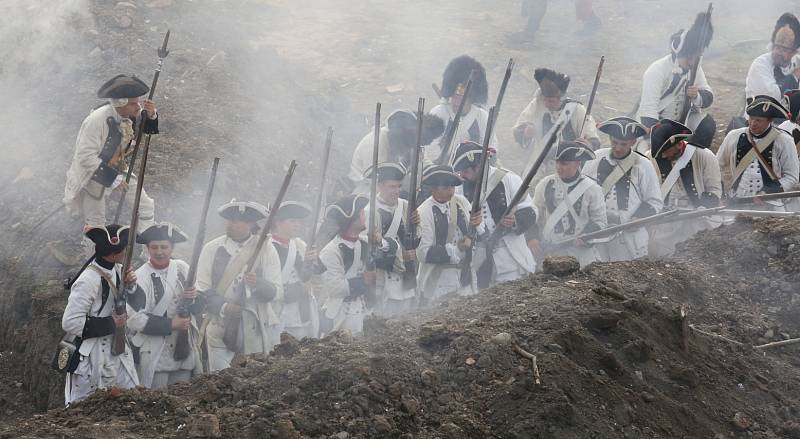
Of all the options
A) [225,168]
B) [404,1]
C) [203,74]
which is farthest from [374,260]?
[404,1]

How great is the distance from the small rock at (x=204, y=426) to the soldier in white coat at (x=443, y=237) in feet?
12.7

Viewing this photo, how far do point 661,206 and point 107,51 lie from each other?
9858 millimetres

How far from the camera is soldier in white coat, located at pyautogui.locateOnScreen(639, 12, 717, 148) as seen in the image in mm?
11141

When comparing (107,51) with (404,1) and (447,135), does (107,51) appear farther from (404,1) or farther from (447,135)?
(404,1)

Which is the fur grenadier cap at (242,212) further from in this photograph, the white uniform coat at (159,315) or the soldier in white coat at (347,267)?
the soldier in white coat at (347,267)

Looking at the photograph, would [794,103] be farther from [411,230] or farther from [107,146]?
[107,146]

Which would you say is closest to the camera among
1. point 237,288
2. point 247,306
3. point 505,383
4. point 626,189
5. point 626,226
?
point 505,383

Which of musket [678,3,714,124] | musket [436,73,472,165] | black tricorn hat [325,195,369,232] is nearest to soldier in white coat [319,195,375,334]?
black tricorn hat [325,195,369,232]

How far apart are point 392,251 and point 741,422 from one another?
12.1ft

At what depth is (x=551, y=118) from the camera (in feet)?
36.3

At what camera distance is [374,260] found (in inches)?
331

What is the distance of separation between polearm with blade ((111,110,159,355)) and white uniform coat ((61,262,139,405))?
0.06 meters

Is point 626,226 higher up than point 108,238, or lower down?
lower down

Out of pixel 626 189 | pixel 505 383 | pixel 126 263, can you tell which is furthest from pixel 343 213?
pixel 505 383
